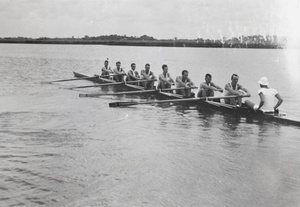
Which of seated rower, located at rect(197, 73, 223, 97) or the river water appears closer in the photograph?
the river water

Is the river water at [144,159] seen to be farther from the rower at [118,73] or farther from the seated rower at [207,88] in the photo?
the rower at [118,73]

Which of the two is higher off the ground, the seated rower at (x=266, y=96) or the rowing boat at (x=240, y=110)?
the seated rower at (x=266, y=96)

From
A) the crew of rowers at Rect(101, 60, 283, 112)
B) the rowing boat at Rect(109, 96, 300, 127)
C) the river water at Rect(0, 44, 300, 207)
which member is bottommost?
the river water at Rect(0, 44, 300, 207)

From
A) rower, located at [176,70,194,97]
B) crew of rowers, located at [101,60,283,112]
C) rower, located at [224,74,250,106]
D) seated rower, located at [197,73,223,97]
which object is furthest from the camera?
rower, located at [176,70,194,97]

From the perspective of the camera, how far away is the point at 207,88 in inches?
559

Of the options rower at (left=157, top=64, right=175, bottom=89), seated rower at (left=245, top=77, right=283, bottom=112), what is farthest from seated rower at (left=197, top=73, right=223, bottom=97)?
rower at (left=157, top=64, right=175, bottom=89)

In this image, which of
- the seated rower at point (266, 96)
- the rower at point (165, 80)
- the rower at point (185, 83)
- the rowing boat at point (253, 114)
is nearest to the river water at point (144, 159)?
the rowing boat at point (253, 114)

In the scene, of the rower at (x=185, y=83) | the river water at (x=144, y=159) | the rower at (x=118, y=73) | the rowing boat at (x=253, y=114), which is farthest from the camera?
the rower at (x=118, y=73)

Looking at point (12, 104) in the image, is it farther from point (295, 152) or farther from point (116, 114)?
point (295, 152)

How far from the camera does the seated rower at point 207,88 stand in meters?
14.0

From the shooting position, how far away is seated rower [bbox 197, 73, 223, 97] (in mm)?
14035

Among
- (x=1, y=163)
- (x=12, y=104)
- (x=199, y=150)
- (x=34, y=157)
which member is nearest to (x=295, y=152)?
(x=199, y=150)

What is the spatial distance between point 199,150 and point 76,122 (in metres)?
4.99

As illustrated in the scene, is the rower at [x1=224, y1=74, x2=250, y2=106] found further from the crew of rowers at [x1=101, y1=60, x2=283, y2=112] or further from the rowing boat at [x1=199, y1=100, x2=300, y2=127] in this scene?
the rowing boat at [x1=199, y1=100, x2=300, y2=127]
